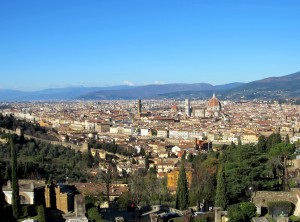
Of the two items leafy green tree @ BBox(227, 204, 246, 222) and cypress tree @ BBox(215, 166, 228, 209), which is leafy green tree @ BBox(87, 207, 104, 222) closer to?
leafy green tree @ BBox(227, 204, 246, 222)

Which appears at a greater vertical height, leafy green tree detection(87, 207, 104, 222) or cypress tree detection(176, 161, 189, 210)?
leafy green tree detection(87, 207, 104, 222)

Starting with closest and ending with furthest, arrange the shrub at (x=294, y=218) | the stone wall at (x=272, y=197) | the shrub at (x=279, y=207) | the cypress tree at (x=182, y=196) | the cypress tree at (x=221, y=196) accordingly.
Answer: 1. the shrub at (x=294, y=218)
2. the shrub at (x=279, y=207)
3. the stone wall at (x=272, y=197)
4. the cypress tree at (x=221, y=196)
5. the cypress tree at (x=182, y=196)

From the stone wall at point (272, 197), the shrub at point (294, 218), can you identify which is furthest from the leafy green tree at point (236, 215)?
the stone wall at point (272, 197)

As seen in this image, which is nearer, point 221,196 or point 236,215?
point 236,215

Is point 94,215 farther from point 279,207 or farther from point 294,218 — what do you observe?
point 294,218

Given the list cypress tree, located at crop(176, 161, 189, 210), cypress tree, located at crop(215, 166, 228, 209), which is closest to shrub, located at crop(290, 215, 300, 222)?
cypress tree, located at crop(215, 166, 228, 209)

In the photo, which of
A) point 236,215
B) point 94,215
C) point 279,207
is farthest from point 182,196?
point 94,215

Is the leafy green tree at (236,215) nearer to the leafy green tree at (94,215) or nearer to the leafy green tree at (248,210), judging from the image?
the leafy green tree at (248,210)

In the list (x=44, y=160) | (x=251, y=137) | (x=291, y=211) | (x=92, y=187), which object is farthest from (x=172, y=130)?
(x=291, y=211)

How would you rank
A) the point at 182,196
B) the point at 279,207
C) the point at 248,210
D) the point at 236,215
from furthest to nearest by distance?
1. the point at 182,196
2. the point at 279,207
3. the point at 248,210
4. the point at 236,215

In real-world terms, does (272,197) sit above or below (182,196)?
above

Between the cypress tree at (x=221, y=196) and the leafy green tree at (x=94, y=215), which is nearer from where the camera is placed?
the leafy green tree at (x=94, y=215)
